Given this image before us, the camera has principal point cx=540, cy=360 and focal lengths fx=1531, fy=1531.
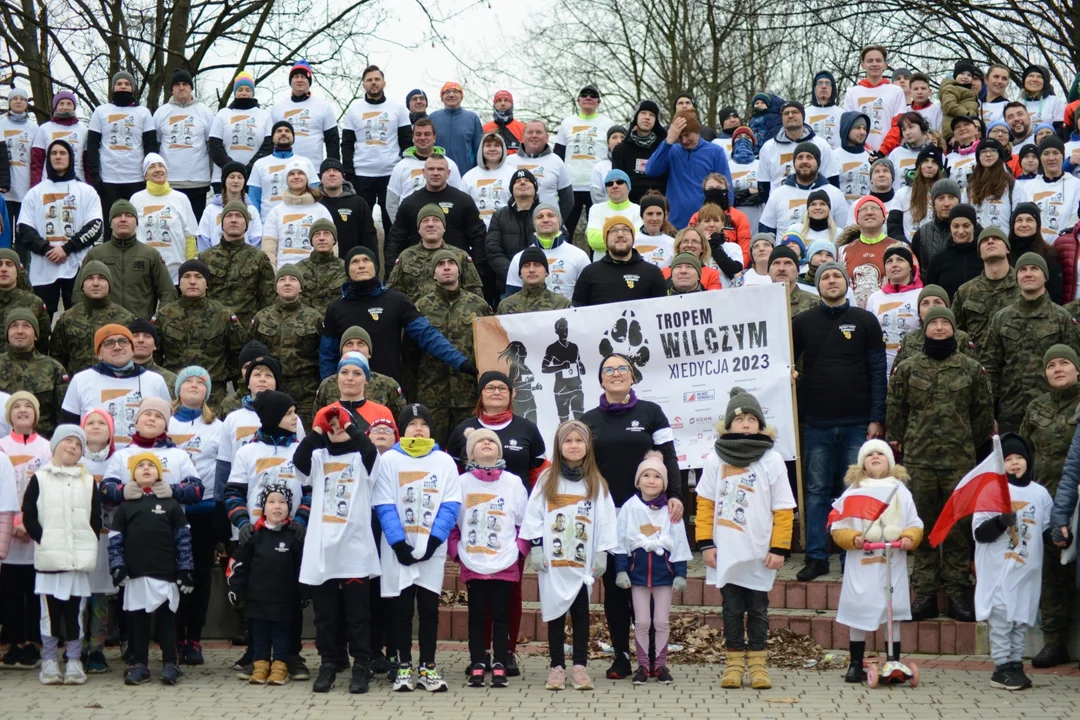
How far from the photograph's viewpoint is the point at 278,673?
10.1 metres

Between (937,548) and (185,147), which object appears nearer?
(937,548)

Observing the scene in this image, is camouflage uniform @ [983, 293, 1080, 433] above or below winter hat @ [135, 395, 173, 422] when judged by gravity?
above

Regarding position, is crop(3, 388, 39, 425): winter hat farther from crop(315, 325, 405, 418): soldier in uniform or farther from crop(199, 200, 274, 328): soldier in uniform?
crop(199, 200, 274, 328): soldier in uniform

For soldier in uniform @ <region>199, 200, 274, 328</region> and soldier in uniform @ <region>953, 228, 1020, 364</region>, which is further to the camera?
soldier in uniform @ <region>199, 200, 274, 328</region>

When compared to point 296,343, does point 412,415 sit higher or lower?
lower

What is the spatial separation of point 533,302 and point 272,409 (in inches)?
126

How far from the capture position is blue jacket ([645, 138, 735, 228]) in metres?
16.2

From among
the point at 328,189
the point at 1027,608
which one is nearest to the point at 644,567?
the point at 1027,608

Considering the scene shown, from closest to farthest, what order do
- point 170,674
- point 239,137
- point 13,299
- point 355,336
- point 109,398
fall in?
point 170,674 < point 109,398 < point 355,336 < point 13,299 < point 239,137

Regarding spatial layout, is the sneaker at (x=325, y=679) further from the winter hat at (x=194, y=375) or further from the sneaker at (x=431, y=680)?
the winter hat at (x=194, y=375)

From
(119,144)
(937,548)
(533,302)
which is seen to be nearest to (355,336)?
(533,302)

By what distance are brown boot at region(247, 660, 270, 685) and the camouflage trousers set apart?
4.72m

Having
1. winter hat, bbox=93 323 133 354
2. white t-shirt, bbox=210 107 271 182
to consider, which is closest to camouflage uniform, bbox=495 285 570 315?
winter hat, bbox=93 323 133 354

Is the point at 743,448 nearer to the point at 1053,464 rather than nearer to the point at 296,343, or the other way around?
the point at 1053,464
